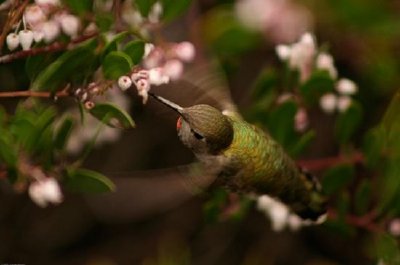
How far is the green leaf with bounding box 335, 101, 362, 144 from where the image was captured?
1.98 meters

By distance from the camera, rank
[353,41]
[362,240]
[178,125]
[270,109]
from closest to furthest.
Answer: [178,125] < [270,109] < [353,41] < [362,240]

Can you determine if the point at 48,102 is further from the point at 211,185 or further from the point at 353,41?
the point at 353,41

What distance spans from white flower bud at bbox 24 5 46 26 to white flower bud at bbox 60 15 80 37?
0.07 m

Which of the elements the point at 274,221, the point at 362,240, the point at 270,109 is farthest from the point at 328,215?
the point at 362,240

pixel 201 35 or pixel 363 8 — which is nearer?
pixel 363 8

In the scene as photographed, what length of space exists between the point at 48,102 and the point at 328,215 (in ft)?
2.78

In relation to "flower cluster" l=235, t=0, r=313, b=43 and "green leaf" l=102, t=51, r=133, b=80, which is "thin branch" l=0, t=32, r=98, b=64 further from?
"flower cluster" l=235, t=0, r=313, b=43

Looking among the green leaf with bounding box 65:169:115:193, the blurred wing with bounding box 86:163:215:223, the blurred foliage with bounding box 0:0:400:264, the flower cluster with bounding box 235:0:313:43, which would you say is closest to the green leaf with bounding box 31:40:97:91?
the blurred foliage with bounding box 0:0:400:264

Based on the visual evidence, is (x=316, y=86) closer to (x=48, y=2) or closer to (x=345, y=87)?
(x=345, y=87)

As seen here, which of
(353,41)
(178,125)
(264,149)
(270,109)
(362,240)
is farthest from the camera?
(362,240)

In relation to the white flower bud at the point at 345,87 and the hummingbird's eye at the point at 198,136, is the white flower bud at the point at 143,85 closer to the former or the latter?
the hummingbird's eye at the point at 198,136

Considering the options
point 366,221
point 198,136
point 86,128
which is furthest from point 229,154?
point 86,128

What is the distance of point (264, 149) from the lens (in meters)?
1.73

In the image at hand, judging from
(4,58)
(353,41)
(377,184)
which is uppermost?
(4,58)
